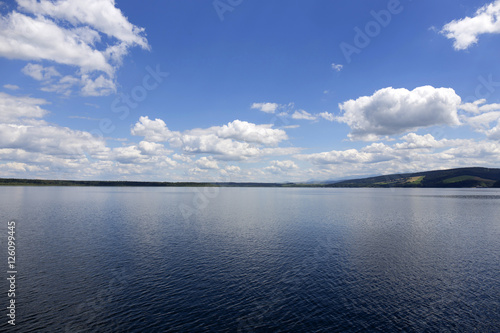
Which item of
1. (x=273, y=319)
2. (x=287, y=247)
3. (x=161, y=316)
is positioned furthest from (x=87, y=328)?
(x=287, y=247)

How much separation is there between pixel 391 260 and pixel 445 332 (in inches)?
892

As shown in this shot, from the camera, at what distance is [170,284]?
3622 cm

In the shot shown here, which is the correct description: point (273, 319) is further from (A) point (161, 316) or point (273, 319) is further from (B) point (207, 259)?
(B) point (207, 259)

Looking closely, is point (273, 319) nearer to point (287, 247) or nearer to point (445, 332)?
point (445, 332)

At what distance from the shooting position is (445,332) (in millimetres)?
25953

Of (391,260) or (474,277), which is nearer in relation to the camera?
(474,277)

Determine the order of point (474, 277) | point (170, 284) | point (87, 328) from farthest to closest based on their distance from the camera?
1. point (474, 277)
2. point (170, 284)
3. point (87, 328)

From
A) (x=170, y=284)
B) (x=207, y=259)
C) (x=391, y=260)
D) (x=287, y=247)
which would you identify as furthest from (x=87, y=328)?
(x=391, y=260)

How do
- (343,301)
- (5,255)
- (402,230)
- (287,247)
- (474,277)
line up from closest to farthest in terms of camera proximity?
(343,301) → (474,277) → (5,255) → (287,247) → (402,230)

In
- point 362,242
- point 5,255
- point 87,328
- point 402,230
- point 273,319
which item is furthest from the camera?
point 402,230

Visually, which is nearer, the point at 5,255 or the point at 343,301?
the point at 343,301

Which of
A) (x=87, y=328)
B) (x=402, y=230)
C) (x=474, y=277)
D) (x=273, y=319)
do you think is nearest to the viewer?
(x=87, y=328)

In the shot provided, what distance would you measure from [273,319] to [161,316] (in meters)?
12.2

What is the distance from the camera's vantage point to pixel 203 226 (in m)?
78.6
